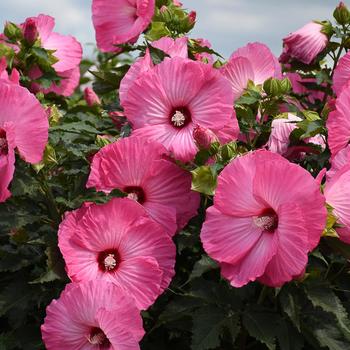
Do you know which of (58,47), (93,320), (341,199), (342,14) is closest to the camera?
(341,199)

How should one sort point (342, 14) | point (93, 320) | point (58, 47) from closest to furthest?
point (93, 320) → point (342, 14) → point (58, 47)

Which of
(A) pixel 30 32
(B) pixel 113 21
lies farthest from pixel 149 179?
(A) pixel 30 32

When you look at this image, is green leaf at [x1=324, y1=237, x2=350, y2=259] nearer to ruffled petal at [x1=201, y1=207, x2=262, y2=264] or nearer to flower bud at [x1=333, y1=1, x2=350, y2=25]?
ruffled petal at [x1=201, y1=207, x2=262, y2=264]

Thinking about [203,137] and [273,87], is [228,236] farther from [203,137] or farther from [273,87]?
[273,87]

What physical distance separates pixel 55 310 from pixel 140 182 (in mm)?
323

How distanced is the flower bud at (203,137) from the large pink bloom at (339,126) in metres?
0.26

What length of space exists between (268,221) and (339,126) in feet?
0.98

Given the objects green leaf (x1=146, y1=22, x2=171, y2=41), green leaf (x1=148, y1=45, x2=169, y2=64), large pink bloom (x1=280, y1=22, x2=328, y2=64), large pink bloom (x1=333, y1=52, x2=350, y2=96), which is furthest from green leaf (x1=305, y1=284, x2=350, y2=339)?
large pink bloom (x1=280, y1=22, x2=328, y2=64)

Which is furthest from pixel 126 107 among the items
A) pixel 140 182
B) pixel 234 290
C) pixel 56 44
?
pixel 56 44

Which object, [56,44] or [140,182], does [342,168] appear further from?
[56,44]

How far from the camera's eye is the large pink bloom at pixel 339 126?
1.74 m

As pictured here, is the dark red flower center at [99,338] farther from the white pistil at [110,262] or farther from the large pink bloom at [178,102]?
the large pink bloom at [178,102]

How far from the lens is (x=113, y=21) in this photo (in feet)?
7.17

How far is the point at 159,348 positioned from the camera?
1856 mm
